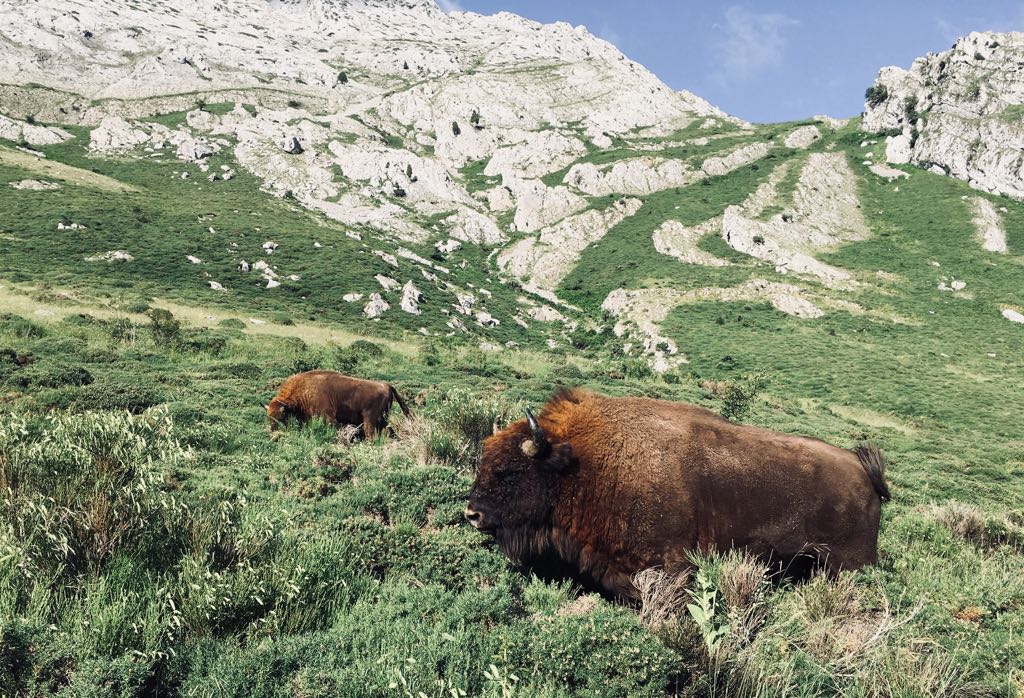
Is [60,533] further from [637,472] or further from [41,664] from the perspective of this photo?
[637,472]

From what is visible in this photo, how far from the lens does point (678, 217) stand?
100688mm

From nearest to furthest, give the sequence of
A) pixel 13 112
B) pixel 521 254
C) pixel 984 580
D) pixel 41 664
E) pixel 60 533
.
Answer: pixel 41 664 → pixel 60 533 → pixel 984 580 → pixel 521 254 → pixel 13 112

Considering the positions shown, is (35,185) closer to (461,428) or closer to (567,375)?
(567,375)

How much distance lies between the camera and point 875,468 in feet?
18.6

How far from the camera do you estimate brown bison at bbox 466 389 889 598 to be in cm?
494

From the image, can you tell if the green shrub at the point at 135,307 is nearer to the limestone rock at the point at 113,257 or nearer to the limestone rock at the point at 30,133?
the limestone rock at the point at 113,257

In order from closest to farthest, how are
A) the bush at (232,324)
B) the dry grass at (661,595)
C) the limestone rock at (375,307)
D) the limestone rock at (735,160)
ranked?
1. the dry grass at (661,595)
2. the bush at (232,324)
3. the limestone rock at (375,307)
4. the limestone rock at (735,160)

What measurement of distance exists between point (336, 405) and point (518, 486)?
7.26 meters

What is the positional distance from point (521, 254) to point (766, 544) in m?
96.2

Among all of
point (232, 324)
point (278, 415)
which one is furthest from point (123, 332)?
Result: point (278, 415)

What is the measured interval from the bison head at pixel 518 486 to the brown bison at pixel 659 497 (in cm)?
1

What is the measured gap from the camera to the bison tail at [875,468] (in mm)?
5637

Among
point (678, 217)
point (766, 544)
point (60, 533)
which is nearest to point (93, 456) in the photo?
point (60, 533)

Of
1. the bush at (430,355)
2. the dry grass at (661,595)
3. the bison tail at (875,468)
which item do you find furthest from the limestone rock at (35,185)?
the bison tail at (875,468)
